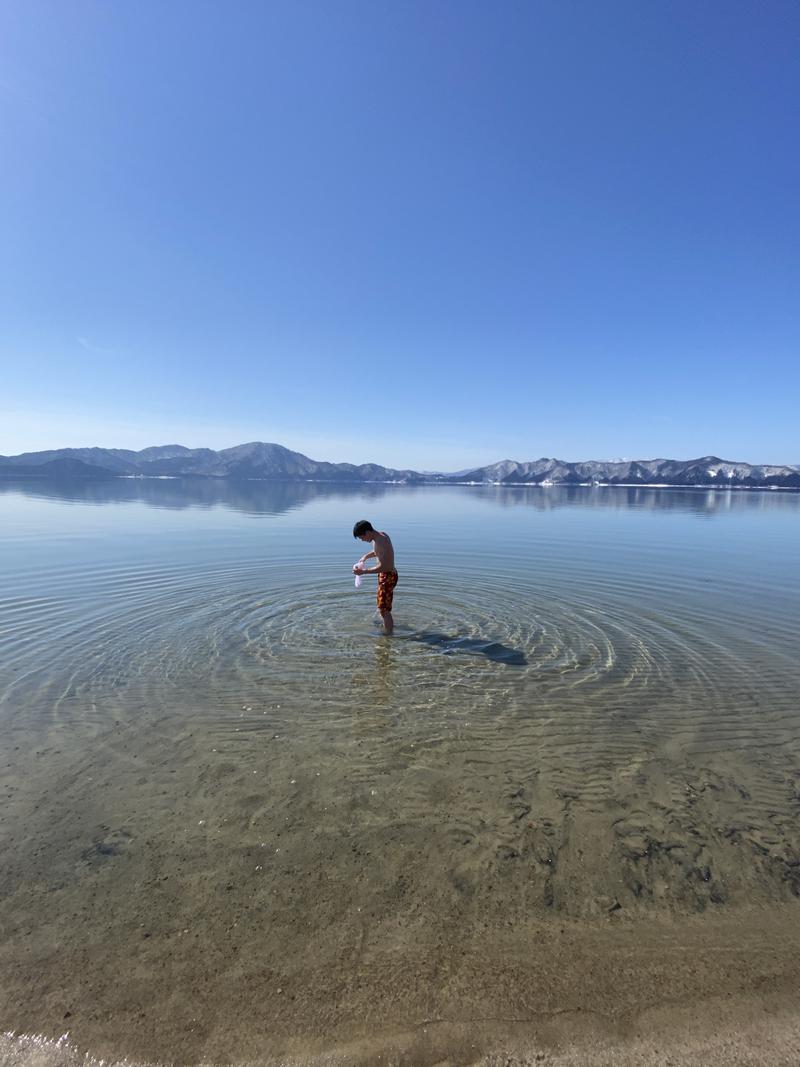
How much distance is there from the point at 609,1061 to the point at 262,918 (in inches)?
120

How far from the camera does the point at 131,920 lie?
4680mm

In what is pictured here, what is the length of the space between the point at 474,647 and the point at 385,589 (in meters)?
2.97

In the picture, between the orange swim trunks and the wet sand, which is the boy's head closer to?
the orange swim trunks

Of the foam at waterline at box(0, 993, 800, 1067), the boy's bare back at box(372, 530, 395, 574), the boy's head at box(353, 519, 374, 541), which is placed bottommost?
the foam at waterline at box(0, 993, 800, 1067)

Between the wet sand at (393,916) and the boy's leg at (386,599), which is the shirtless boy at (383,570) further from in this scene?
the wet sand at (393,916)

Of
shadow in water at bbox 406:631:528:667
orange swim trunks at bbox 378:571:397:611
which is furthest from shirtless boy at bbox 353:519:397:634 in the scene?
shadow in water at bbox 406:631:528:667

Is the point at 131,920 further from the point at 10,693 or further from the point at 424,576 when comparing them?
the point at 424,576

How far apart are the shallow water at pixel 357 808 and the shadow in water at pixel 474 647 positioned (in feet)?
0.32

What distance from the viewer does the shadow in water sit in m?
11.5

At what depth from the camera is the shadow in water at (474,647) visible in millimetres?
11469

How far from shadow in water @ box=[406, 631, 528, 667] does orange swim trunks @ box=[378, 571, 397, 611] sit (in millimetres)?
1085

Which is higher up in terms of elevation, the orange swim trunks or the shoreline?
the orange swim trunks

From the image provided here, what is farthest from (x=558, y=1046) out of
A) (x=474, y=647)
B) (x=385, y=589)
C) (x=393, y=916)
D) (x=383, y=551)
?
(x=383, y=551)

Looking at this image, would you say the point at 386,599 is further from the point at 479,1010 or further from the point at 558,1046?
the point at 558,1046
